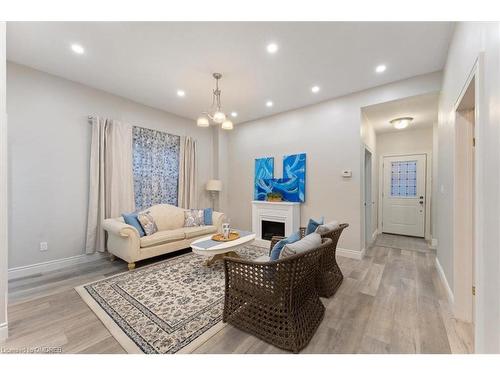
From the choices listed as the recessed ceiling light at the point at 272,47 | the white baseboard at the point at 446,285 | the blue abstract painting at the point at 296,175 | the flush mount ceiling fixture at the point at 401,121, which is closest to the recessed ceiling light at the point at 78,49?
the recessed ceiling light at the point at 272,47

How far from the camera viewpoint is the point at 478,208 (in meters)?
1.28

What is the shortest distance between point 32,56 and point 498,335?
16.4 feet

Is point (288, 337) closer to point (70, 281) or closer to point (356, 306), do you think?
point (356, 306)

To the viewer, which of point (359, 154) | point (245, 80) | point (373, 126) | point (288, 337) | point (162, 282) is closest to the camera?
point (288, 337)

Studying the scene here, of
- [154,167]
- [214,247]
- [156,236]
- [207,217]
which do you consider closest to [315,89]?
[214,247]

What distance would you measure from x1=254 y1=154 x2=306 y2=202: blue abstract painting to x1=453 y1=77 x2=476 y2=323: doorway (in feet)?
7.76

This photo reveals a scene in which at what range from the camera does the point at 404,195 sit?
207 inches

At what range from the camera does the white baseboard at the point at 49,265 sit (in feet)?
9.22

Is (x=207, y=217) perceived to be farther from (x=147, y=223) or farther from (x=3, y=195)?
(x=3, y=195)

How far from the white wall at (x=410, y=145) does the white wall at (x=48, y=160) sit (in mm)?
6294

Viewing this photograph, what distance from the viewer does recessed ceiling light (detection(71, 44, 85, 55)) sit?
2441 mm

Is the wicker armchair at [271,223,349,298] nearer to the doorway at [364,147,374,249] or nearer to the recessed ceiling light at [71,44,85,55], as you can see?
the doorway at [364,147,374,249]
